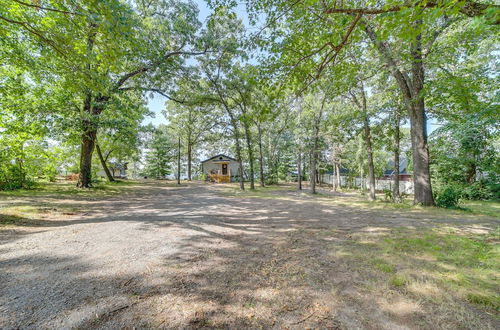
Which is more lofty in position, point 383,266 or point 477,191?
point 477,191

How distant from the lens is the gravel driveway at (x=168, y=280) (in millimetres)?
1683

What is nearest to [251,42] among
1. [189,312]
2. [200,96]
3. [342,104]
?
[189,312]

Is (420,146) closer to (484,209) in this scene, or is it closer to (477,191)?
(484,209)

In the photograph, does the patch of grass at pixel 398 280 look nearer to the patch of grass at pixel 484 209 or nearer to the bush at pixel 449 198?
the patch of grass at pixel 484 209

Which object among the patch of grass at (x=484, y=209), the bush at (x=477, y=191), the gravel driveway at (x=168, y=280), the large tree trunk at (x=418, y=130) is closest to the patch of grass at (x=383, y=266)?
the gravel driveway at (x=168, y=280)

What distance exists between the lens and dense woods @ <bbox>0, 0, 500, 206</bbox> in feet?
13.5

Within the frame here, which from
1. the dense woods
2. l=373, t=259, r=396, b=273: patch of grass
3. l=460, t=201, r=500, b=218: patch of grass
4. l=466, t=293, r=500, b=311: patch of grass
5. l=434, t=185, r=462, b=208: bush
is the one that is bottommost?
l=460, t=201, r=500, b=218: patch of grass

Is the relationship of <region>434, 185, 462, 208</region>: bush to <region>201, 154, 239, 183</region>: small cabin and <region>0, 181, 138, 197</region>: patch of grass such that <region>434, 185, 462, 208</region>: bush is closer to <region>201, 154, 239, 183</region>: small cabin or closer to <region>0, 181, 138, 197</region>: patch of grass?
<region>0, 181, 138, 197</region>: patch of grass

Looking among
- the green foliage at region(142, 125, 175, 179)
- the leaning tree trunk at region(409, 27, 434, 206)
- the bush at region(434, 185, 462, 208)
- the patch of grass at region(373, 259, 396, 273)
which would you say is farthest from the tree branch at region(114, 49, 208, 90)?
the green foliage at region(142, 125, 175, 179)

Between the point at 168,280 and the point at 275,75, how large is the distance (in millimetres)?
4580

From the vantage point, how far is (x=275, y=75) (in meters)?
4.66

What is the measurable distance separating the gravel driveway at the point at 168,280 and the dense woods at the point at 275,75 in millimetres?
3101

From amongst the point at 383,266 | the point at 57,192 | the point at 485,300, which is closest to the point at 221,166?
the point at 57,192

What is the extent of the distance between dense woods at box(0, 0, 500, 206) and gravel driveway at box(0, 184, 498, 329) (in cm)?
310
